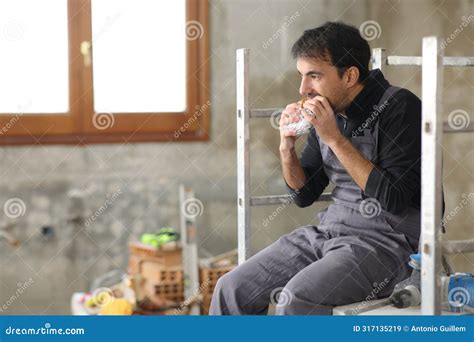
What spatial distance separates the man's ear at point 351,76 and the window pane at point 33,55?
6.69ft

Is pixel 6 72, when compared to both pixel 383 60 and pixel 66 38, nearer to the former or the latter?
pixel 66 38

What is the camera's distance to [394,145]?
2.07 meters

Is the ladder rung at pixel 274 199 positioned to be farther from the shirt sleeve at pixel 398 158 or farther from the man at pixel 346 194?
the shirt sleeve at pixel 398 158

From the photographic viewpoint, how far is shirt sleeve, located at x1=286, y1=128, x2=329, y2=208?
7.95 feet

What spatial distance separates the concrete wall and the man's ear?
73.4 inches

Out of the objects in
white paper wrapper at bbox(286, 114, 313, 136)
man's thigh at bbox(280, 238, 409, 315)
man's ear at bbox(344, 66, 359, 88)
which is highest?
man's ear at bbox(344, 66, 359, 88)

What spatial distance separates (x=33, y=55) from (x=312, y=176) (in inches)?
77.7

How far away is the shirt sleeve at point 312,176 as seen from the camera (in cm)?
242

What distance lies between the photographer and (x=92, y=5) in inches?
151

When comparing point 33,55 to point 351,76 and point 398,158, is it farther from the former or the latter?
point 398,158

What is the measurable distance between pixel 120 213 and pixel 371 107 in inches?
82.9

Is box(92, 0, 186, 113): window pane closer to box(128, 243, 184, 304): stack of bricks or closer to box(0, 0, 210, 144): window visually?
box(0, 0, 210, 144): window

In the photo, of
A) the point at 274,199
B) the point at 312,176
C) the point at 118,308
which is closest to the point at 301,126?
A: the point at 312,176

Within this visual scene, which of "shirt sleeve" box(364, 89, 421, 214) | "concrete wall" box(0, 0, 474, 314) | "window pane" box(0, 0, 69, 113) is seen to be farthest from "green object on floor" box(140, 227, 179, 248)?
"shirt sleeve" box(364, 89, 421, 214)
